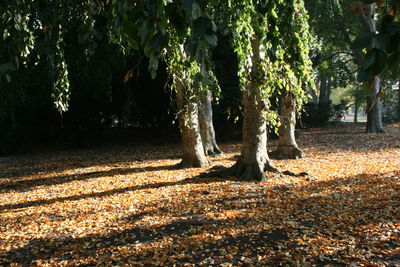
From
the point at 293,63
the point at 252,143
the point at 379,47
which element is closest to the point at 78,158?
the point at 252,143

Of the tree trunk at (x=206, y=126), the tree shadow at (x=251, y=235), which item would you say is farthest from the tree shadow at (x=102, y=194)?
the tree trunk at (x=206, y=126)

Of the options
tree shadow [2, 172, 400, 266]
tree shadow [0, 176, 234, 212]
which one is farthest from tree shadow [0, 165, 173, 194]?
tree shadow [2, 172, 400, 266]

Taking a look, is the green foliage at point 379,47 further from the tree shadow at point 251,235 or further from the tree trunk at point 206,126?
the tree trunk at point 206,126

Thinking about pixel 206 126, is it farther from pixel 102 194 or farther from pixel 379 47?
pixel 379 47

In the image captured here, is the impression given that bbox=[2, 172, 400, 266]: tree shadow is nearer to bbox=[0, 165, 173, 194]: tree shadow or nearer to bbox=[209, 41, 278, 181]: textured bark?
bbox=[209, 41, 278, 181]: textured bark

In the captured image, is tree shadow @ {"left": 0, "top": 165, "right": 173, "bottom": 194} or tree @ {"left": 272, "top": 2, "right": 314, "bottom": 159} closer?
tree @ {"left": 272, "top": 2, "right": 314, "bottom": 159}

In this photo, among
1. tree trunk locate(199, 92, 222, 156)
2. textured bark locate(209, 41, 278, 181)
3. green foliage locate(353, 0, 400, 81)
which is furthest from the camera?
tree trunk locate(199, 92, 222, 156)

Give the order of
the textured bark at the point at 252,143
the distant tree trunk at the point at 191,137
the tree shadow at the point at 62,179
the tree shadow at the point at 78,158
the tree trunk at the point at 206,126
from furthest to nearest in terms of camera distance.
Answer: the tree trunk at the point at 206,126 < the tree shadow at the point at 78,158 < the distant tree trunk at the point at 191,137 < the tree shadow at the point at 62,179 < the textured bark at the point at 252,143

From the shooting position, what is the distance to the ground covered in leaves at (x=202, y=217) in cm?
359

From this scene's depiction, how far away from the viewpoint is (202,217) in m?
4.77

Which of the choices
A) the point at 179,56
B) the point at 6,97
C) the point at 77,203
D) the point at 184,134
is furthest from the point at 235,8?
the point at 6,97

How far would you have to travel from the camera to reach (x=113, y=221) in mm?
4809

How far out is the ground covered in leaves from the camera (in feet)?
11.8

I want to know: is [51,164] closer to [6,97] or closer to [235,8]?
[6,97]
